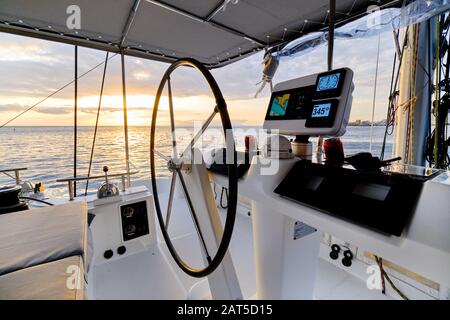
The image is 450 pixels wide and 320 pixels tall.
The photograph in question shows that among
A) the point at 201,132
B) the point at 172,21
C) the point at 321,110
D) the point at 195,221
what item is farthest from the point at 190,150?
the point at 172,21

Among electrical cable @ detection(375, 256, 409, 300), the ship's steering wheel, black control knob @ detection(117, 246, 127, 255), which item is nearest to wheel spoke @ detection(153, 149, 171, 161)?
the ship's steering wheel

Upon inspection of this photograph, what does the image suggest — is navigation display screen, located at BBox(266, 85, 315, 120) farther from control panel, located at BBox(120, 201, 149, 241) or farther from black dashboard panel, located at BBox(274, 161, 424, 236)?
control panel, located at BBox(120, 201, 149, 241)

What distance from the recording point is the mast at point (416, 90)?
1323mm

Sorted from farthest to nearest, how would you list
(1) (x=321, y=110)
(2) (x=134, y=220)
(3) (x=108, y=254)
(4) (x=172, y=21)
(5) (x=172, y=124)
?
(2) (x=134, y=220)
(3) (x=108, y=254)
(4) (x=172, y=21)
(5) (x=172, y=124)
(1) (x=321, y=110)

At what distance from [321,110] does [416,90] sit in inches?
45.6

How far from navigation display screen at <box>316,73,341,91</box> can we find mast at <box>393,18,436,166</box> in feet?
3.54

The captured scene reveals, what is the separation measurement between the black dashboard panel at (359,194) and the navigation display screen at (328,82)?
0.26 meters

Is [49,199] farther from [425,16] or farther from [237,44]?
[425,16]

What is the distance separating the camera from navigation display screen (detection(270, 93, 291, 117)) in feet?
2.69

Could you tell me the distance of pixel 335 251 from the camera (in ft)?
5.72

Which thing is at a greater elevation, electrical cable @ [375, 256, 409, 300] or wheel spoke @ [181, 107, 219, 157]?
wheel spoke @ [181, 107, 219, 157]

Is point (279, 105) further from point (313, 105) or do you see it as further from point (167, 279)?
point (167, 279)

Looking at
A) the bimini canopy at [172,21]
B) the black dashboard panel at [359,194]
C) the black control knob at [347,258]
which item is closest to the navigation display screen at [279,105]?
the black dashboard panel at [359,194]

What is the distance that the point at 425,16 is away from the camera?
3.61 ft
